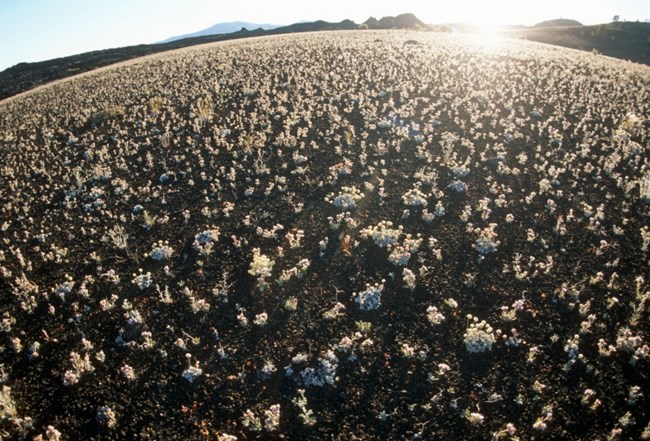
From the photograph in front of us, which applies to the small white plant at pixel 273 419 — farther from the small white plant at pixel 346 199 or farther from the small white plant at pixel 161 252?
the small white plant at pixel 346 199

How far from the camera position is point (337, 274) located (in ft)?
33.4

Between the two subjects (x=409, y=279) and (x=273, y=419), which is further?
(x=409, y=279)

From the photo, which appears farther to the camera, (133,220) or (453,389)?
(133,220)

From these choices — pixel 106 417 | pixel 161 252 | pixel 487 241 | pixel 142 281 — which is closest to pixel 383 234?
pixel 487 241

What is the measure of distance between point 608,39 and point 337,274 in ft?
259

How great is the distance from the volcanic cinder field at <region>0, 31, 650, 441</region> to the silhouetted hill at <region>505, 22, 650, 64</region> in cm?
5264

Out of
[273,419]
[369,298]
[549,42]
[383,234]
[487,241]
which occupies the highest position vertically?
[549,42]

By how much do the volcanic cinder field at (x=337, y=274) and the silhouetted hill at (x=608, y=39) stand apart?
5264 centimetres

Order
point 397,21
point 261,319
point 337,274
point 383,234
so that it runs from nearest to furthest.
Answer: point 261,319, point 337,274, point 383,234, point 397,21

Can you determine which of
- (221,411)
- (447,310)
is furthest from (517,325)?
(221,411)

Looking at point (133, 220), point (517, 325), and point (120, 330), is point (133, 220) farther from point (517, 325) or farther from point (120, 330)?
point (517, 325)

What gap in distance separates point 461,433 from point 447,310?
2722 mm

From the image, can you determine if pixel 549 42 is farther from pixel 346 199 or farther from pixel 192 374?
pixel 192 374

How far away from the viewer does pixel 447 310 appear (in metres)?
9.05
